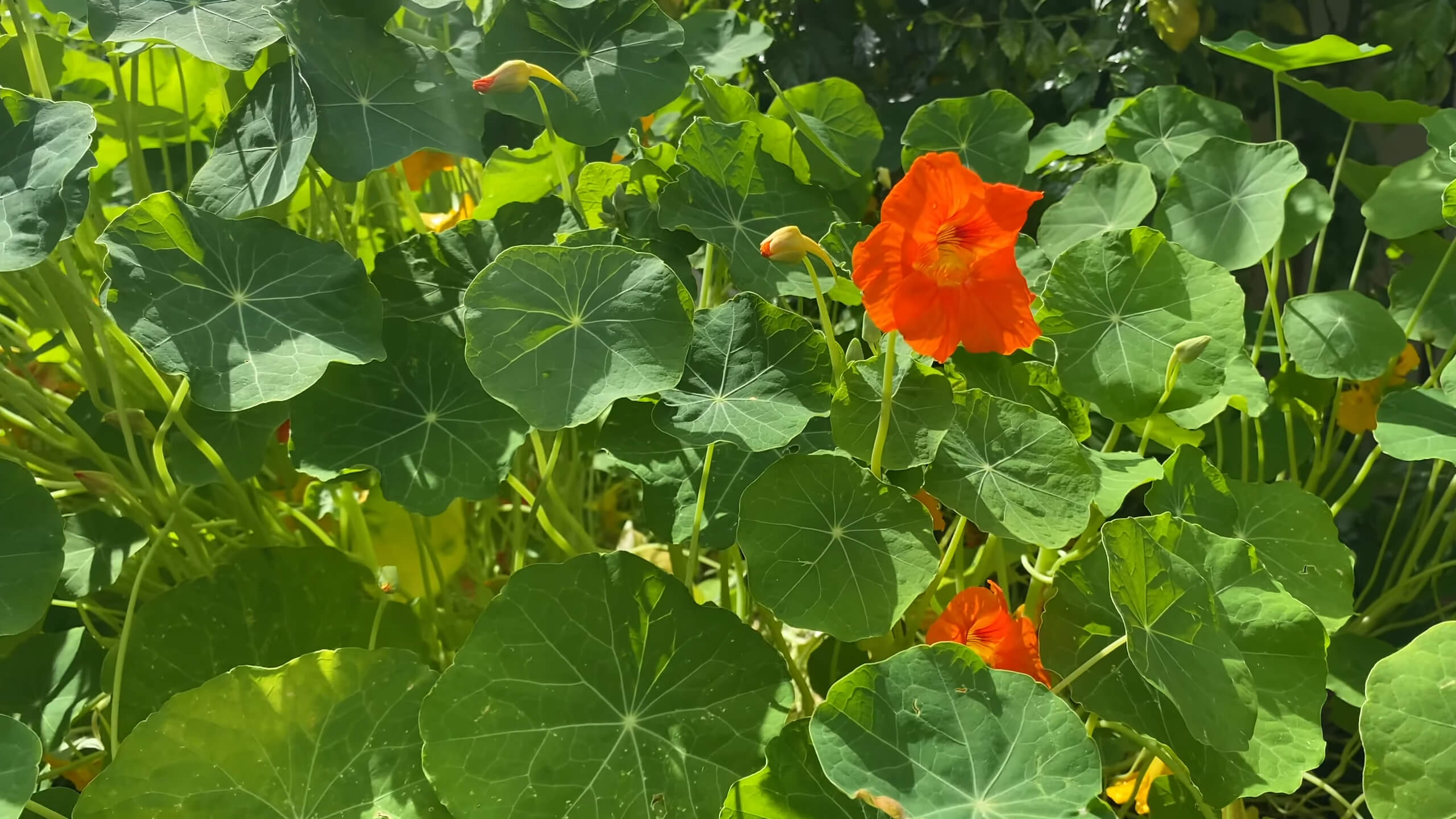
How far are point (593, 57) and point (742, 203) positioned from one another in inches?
9.1

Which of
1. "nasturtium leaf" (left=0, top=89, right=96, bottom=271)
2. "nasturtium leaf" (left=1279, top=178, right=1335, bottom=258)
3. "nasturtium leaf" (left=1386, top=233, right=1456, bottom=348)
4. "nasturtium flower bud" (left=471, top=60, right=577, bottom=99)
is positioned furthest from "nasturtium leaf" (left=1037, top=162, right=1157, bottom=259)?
"nasturtium leaf" (left=0, top=89, right=96, bottom=271)

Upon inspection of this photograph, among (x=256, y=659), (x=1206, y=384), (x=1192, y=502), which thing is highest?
(x=1206, y=384)

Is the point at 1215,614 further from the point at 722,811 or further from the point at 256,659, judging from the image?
the point at 256,659

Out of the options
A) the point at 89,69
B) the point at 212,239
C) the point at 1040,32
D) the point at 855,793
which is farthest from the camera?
the point at 1040,32

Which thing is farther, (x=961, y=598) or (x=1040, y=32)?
(x=1040, y=32)

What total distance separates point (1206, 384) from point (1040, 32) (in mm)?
940

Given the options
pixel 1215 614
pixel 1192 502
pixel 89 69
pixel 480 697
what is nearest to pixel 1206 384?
pixel 1192 502

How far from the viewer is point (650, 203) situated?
2.98 feet

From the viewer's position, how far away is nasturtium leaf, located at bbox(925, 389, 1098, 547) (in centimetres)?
67

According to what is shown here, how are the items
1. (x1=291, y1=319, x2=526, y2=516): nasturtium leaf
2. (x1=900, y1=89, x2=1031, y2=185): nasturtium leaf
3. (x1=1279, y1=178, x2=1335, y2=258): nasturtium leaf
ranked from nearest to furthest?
(x1=291, y1=319, x2=526, y2=516): nasturtium leaf < (x1=1279, y1=178, x2=1335, y2=258): nasturtium leaf < (x1=900, y1=89, x2=1031, y2=185): nasturtium leaf

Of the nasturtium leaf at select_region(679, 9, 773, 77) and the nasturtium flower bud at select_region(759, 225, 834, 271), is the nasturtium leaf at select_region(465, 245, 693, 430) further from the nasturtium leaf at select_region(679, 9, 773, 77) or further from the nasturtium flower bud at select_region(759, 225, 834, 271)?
the nasturtium leaf at select_region(679, 9, 773, 77)

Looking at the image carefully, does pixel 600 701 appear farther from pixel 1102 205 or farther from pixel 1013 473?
pixel 1102 205

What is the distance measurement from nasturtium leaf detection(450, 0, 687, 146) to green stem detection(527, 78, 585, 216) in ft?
0.07

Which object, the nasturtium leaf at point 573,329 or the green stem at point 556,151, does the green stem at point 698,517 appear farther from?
the green stem at point 556,151
